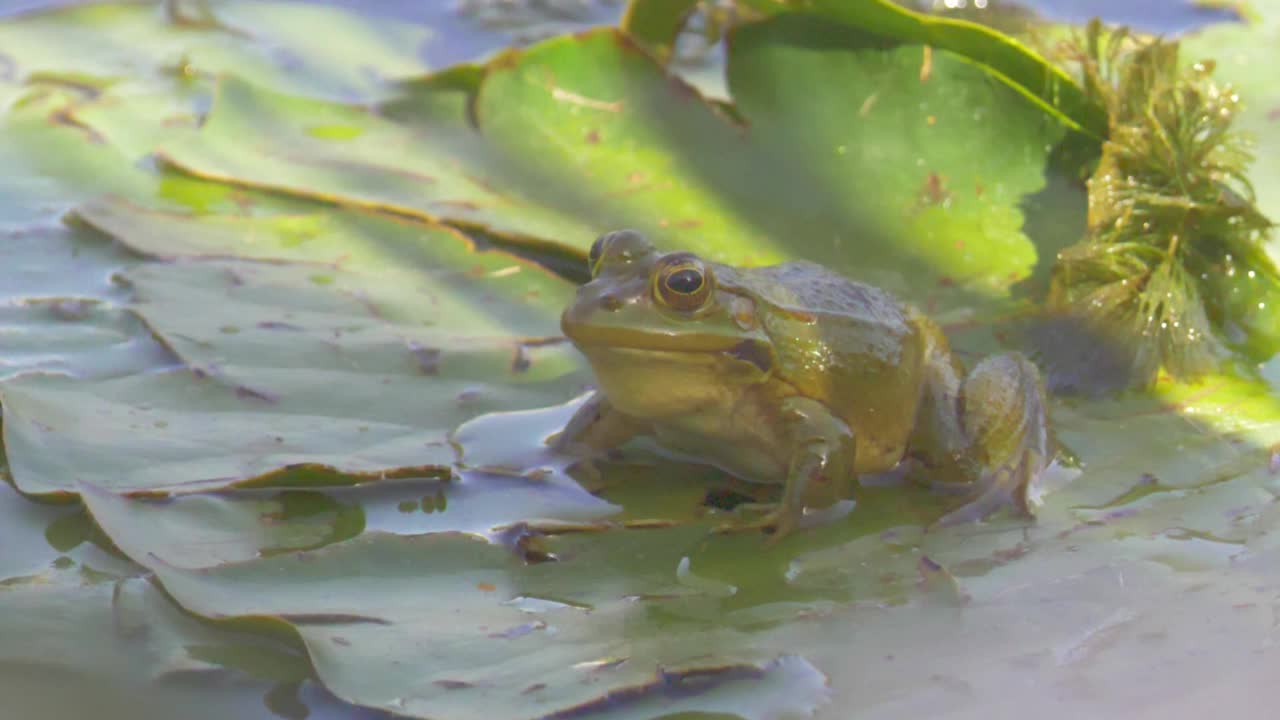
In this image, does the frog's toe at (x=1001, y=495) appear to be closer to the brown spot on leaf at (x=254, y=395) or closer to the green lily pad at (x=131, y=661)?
the green lily pad at (x=131, y=661)

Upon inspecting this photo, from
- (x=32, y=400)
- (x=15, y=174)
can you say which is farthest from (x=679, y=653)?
Answer: (x=15, y=174)

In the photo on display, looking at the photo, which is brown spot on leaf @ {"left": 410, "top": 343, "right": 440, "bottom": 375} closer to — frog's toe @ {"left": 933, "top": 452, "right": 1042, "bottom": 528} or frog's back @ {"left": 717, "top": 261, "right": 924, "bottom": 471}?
frog's back @ {"left": 717, "top": 261, "right": 924, "bottom": 471}

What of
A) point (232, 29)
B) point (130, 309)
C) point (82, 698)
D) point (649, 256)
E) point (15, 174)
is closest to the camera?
point (82, 698)

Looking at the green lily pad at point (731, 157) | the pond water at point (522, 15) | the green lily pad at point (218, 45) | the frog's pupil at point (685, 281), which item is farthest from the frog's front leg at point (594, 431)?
the pond water at point (522, 15)

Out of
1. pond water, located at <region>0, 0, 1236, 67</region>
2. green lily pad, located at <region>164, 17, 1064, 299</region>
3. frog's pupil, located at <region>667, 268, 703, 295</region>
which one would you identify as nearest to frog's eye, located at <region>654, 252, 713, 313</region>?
frog's pupil, located at <region>667, 268, 703, 295</region>

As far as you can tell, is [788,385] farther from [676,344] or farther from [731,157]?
[731,157]

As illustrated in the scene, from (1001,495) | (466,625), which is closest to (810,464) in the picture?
(1001,495)

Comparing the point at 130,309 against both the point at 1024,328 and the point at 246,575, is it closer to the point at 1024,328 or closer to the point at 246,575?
the point at 246,575
